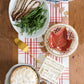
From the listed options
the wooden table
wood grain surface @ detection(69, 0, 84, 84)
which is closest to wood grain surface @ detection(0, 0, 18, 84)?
the wooden table

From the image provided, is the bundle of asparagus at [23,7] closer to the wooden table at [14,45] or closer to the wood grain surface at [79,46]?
the wooden table at [14,45]

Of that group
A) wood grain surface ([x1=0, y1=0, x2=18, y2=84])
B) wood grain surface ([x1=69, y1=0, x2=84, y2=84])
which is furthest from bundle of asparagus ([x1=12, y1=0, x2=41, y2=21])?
wood grain surface ([x1=69, y1=0, x2=84, y2=84])

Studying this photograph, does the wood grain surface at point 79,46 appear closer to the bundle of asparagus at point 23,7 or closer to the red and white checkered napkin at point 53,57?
the red and white checkered napkin at point 53,57

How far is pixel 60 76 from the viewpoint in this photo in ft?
3.64

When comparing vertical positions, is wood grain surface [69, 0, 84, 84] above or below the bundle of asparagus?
below

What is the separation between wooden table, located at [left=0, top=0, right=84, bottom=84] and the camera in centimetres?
108

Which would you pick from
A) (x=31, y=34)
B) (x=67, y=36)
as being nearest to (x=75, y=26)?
(x=67, y=36)

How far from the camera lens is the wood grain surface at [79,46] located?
108 centimetres

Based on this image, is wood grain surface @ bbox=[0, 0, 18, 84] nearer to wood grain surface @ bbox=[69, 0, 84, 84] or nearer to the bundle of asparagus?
the bundle of asparagus

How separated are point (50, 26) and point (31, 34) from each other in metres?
0.16

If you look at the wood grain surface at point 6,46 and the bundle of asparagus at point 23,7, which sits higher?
the bundle of asparagus at point 23,7

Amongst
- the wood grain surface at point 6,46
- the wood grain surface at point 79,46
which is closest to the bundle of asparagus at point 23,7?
the wood grain surface at point 6,46

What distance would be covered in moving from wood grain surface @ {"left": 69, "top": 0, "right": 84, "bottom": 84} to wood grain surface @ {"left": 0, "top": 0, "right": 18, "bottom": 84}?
17.1 inches

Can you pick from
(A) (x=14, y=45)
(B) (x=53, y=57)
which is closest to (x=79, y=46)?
(B) (x=53, y=57)
